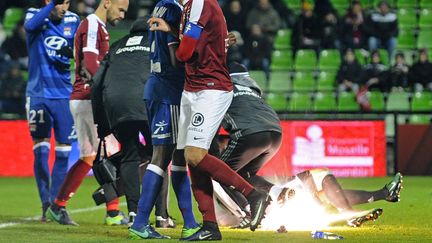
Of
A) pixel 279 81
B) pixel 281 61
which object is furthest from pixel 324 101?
pixel 281 61

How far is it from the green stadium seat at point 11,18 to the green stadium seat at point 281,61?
5863mm

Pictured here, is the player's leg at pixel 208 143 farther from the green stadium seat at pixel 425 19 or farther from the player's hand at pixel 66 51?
the green stadium seat at pixel 425 19

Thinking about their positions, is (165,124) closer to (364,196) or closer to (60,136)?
(364,196)

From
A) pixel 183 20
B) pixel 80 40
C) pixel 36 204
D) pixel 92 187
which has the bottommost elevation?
pixel 92 187

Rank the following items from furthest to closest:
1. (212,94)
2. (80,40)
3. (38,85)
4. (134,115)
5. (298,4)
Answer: (298,4), (38,85), (80,40), (134,115), (212,94)

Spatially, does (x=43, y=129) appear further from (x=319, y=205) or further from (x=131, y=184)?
(x=319, y=205)

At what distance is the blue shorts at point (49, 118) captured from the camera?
11.3 m

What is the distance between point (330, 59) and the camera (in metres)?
22.3

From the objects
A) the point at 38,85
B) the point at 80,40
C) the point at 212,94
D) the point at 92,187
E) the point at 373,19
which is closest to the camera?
the point at 212,94

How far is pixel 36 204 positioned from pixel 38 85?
2.45 metres

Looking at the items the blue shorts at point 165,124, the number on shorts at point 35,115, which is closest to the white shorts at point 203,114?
the blue shorts at point 165,124

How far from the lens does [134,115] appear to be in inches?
384

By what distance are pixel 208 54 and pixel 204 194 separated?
1.14 m

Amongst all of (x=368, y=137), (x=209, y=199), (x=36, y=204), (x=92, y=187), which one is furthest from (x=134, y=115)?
(x=368, y=137)
